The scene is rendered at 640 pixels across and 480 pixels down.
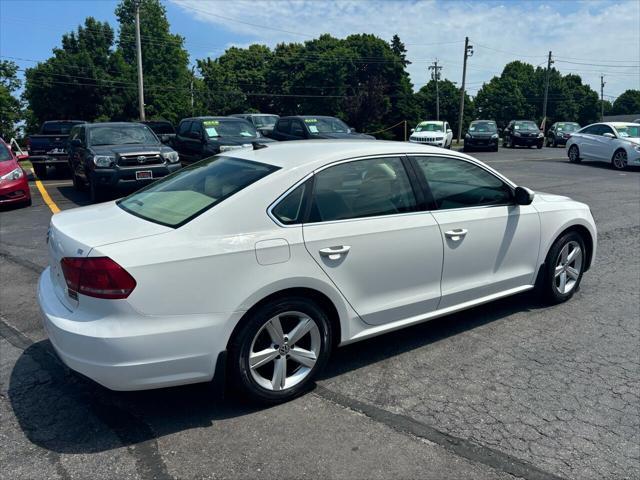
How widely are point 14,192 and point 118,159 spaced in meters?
2.10

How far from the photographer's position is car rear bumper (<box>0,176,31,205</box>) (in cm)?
1053

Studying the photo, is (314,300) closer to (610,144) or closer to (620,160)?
(620,160)

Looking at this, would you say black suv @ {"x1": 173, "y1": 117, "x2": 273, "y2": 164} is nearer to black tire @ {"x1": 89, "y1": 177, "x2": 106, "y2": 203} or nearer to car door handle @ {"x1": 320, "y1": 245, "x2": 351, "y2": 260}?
black tire @ {"x1": 89, "y1": 177, "x2": 106, "y2": 203}

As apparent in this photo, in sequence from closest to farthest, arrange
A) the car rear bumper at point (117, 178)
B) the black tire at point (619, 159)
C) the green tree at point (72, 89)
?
the car rear bumper at point (117, 178) < the black tire at point (619, 159) < the green tree at point (72, 89)

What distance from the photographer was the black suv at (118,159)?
415 inches

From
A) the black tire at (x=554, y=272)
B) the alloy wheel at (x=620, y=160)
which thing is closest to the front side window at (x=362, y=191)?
the black tire at (x=554, y=272)

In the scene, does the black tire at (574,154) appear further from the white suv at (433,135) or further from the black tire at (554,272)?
the black tire at (554,272)

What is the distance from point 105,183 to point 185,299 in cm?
834

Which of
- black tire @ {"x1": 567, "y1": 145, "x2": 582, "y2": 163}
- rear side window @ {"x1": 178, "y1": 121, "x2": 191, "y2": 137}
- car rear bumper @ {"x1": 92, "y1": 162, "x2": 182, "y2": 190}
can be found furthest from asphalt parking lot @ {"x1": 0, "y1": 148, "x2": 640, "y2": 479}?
black tire @ {"x1": 567, "y1": 145, "x2": 582, "y2": 163}

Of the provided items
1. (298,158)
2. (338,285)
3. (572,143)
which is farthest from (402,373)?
(572,143)

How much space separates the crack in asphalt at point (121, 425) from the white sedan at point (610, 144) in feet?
61.4

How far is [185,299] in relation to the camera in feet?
9.86

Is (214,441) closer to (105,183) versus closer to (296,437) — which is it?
(296,437)

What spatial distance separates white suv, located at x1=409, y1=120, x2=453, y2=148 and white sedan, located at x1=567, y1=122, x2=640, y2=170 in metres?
6.48
